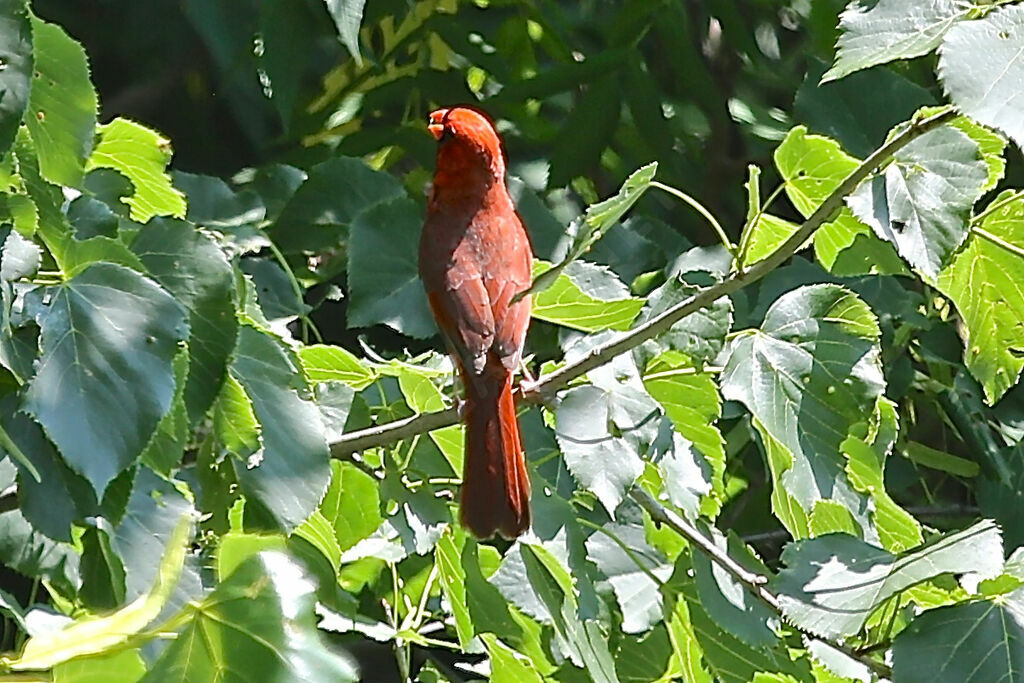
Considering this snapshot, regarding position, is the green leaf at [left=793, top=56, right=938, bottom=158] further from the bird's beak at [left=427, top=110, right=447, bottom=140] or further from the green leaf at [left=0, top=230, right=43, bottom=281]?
the green leaf at [left=0, top=230, right=43, bottom=281]

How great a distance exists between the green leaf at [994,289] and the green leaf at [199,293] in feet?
2.36

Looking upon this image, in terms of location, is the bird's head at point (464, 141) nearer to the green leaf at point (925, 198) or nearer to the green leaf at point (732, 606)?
the green leaf at point (732, 606)

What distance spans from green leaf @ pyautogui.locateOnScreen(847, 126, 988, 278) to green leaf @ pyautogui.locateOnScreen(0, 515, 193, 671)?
800 millimetres

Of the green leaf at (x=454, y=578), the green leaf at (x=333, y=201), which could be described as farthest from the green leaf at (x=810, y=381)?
the green leaf at (x=333, y=201)

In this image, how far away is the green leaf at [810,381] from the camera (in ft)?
5.00

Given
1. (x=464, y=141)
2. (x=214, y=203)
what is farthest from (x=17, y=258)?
(x=464, y=141)

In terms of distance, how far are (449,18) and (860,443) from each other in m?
1.15

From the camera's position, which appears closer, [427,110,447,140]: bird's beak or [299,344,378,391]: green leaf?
[299,344,378,391]: green leaf

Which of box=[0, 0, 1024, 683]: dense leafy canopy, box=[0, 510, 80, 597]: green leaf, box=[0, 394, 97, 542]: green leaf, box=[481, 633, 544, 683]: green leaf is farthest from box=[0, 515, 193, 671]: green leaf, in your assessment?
box=[481, 633, 544, 683]: green leaf

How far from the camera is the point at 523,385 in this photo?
1762mm

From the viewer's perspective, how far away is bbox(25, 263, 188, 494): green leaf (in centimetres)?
108

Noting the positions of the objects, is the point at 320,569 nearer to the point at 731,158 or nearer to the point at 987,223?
the point at 987,223

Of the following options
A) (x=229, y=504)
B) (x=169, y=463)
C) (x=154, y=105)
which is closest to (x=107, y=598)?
(x=169, y=463)

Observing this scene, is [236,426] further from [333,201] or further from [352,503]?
[333,201]
